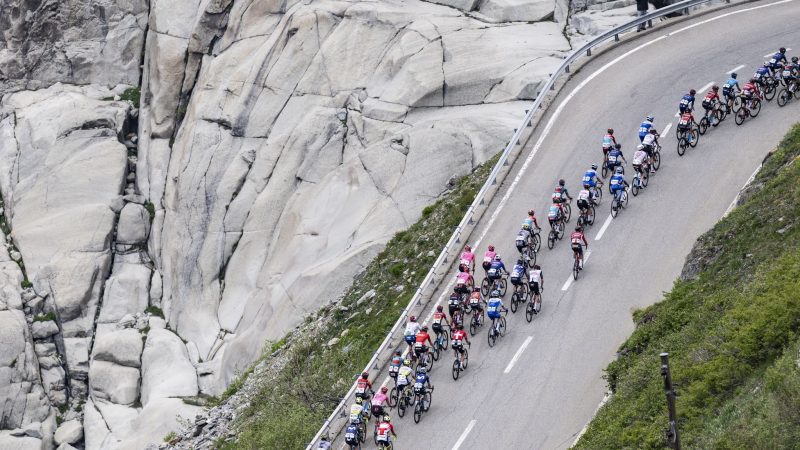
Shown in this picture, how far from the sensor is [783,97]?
40.2 metres

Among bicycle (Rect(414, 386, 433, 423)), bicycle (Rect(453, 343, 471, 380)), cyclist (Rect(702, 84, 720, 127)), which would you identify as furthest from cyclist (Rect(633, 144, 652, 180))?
bicycle (Rect(414, 386, 433, 423))

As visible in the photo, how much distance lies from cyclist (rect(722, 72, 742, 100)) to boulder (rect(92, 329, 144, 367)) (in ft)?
99.4

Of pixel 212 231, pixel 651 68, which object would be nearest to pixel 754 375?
pixel 651 68

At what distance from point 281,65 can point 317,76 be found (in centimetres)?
250

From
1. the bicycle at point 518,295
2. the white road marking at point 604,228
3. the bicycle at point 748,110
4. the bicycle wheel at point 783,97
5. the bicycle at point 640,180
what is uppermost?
the bicycle wheel at point 783,97

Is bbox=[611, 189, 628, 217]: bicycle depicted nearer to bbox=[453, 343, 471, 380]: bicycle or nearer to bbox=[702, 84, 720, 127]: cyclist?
bbox=[702, 84, 720, 127]: cyclist

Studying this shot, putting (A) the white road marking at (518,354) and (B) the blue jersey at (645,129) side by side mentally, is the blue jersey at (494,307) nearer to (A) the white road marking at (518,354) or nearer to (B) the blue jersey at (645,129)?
(A) the white road marking at (518,354)

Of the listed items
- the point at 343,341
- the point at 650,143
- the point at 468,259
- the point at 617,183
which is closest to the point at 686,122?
the point at 650,143

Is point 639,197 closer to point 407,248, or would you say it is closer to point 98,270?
point 407,248

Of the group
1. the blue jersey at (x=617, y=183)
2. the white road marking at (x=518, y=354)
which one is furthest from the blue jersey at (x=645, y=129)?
the white road marking at (x=518, y=354)

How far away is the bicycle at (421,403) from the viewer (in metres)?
31.0

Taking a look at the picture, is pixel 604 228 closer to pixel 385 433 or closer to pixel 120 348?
pixel 385 433

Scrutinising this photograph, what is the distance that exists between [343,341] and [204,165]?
21319mm

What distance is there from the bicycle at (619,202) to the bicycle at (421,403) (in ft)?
31.3
